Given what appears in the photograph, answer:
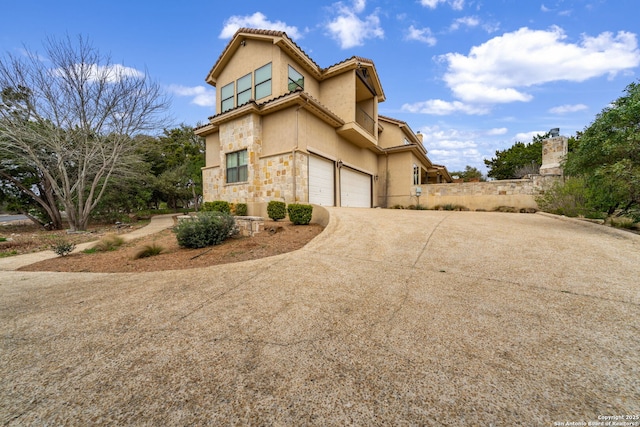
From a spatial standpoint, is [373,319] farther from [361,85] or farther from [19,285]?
[361,85]

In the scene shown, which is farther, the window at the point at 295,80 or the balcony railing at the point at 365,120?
the balcony railing at the point at 365,120

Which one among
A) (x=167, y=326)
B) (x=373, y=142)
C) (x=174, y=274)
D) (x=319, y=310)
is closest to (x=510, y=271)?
(x=319, y=310)

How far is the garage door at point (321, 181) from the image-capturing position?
10883 millimetres

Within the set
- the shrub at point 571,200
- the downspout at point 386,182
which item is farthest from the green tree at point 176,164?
the shrub at point 571,200

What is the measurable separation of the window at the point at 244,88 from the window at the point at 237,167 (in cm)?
312

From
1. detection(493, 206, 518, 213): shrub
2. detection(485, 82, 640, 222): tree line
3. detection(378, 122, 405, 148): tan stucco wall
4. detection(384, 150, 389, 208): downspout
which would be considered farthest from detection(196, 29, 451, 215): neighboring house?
detection(485, 82, 640, 222): tree line

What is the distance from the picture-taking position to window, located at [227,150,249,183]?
11273 mm

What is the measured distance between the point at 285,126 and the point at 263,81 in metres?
3.23

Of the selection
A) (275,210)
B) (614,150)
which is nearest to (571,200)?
(614,150)

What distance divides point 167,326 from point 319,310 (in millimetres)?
1529

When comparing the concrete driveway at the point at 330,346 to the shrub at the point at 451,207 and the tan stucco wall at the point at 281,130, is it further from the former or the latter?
the shrub at the point at 451,207

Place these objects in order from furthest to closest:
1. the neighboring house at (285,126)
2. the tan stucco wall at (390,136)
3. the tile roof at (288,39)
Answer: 1. the tan stucco wall at (390,136)
2. the tile roof at (288,39)
3. the neighboring house at (285,126)

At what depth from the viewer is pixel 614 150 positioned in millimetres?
5664

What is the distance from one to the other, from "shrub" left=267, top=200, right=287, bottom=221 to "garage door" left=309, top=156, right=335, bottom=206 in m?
2.02
